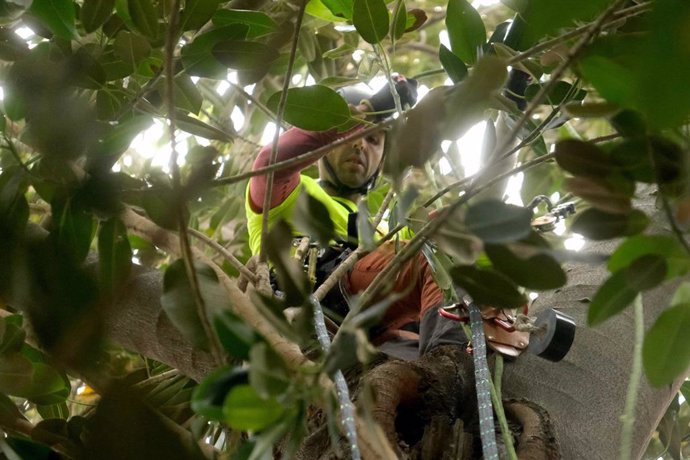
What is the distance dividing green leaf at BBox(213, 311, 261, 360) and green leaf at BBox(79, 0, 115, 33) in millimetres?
458

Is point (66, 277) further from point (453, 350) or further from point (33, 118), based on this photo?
point (453, 350)

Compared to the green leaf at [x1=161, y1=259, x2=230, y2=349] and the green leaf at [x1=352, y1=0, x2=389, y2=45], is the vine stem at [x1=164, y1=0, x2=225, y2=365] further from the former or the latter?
the green leaf at [x1=352, y1=0, x2=389, y2=45]

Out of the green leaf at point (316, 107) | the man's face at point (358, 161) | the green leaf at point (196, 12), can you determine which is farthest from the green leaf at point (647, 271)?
the man's face at point (358, 161)

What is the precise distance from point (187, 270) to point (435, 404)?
420mm

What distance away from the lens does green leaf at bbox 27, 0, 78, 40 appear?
2.59 feet

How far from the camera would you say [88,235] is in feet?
2.17

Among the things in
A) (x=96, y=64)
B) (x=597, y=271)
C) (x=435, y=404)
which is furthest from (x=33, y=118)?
(x=597, y=271)

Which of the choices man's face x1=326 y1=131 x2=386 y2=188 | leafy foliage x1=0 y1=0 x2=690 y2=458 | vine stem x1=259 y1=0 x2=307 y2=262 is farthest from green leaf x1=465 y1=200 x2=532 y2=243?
man's face x1=326 y1=131 x2=386 y2=188

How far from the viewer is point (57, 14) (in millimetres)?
794

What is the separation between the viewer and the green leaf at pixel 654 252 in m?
0.53

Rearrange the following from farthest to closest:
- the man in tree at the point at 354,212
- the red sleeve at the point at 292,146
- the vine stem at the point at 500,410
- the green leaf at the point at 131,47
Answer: the red sleeve at the point at 292,146 → the man in tree at the point at 354,212 → the green leaf at the point at 131,47 → the vine stem at the point at 500,410

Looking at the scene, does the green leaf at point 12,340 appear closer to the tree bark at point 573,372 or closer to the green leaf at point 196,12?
the tree bark at point 573,372

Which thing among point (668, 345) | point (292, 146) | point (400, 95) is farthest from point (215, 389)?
point (400, 95)

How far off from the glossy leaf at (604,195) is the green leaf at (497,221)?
0.14 ft
